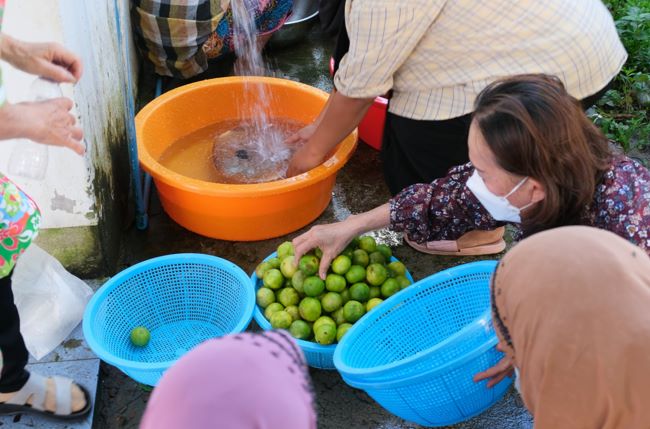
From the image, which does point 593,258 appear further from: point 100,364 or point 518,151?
point 100,364

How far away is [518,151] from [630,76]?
11.4 ft

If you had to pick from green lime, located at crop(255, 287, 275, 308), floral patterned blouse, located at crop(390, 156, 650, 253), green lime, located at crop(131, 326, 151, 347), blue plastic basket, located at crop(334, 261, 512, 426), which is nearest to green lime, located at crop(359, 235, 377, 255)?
floral patterned blouse, located at crop(390, 156, 650, 253)

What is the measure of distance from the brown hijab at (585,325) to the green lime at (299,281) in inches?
48.9

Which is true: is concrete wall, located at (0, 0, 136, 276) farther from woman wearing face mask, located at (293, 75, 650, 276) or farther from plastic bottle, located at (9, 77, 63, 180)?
woman wearing face mask, located at (293, 75, 650, 276)

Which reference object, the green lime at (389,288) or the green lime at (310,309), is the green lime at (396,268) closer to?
the green lime at (389,288)

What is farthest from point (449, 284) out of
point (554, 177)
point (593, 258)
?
point (593, 258)

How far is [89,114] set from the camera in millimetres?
2674

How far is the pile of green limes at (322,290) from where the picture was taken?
8.39 feet

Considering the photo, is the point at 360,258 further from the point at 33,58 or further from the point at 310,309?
A: the point at 33,58

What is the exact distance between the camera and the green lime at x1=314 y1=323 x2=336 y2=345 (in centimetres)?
246

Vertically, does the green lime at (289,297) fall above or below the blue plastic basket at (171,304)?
above

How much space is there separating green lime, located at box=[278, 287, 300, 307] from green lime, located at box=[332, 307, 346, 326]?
16 centimetres

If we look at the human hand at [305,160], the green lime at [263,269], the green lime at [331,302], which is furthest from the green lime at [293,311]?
the human hand at [305,160]

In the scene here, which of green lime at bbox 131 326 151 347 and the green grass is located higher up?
the green grass
